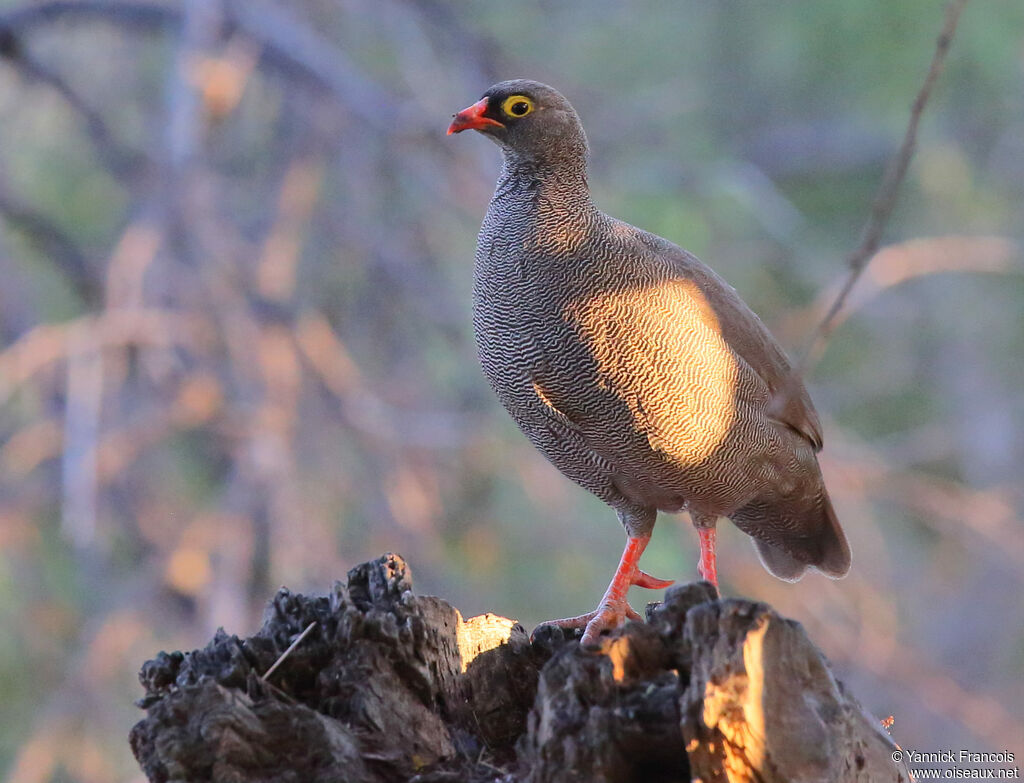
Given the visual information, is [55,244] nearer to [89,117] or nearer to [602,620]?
[89,117]

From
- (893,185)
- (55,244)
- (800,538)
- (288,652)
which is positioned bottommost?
(288,652)

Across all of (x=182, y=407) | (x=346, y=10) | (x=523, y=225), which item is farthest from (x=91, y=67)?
(x=523, y=225)

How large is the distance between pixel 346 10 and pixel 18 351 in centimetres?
398

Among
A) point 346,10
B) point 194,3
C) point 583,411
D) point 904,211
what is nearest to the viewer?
point 583,411

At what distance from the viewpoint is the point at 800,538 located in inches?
191

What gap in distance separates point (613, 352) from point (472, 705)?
1.05 metres

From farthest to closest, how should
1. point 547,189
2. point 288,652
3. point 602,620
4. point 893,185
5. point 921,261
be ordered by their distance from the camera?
point 921,261 < point 602,620 < point 547,189 < point 288,652 < point 893,185

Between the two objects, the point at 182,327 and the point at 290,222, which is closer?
the point at 182,327

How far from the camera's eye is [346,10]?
33.0ft

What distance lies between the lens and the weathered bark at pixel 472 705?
2.86 m

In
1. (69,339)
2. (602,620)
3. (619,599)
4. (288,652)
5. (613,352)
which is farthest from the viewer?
(69,339)

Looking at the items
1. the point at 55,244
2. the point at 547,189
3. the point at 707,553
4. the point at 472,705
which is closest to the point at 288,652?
the point at 472,705

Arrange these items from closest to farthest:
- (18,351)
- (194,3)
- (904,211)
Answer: (18,351) < (194,3) < (904,211)

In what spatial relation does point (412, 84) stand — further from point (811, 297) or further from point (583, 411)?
point (811, 297)
